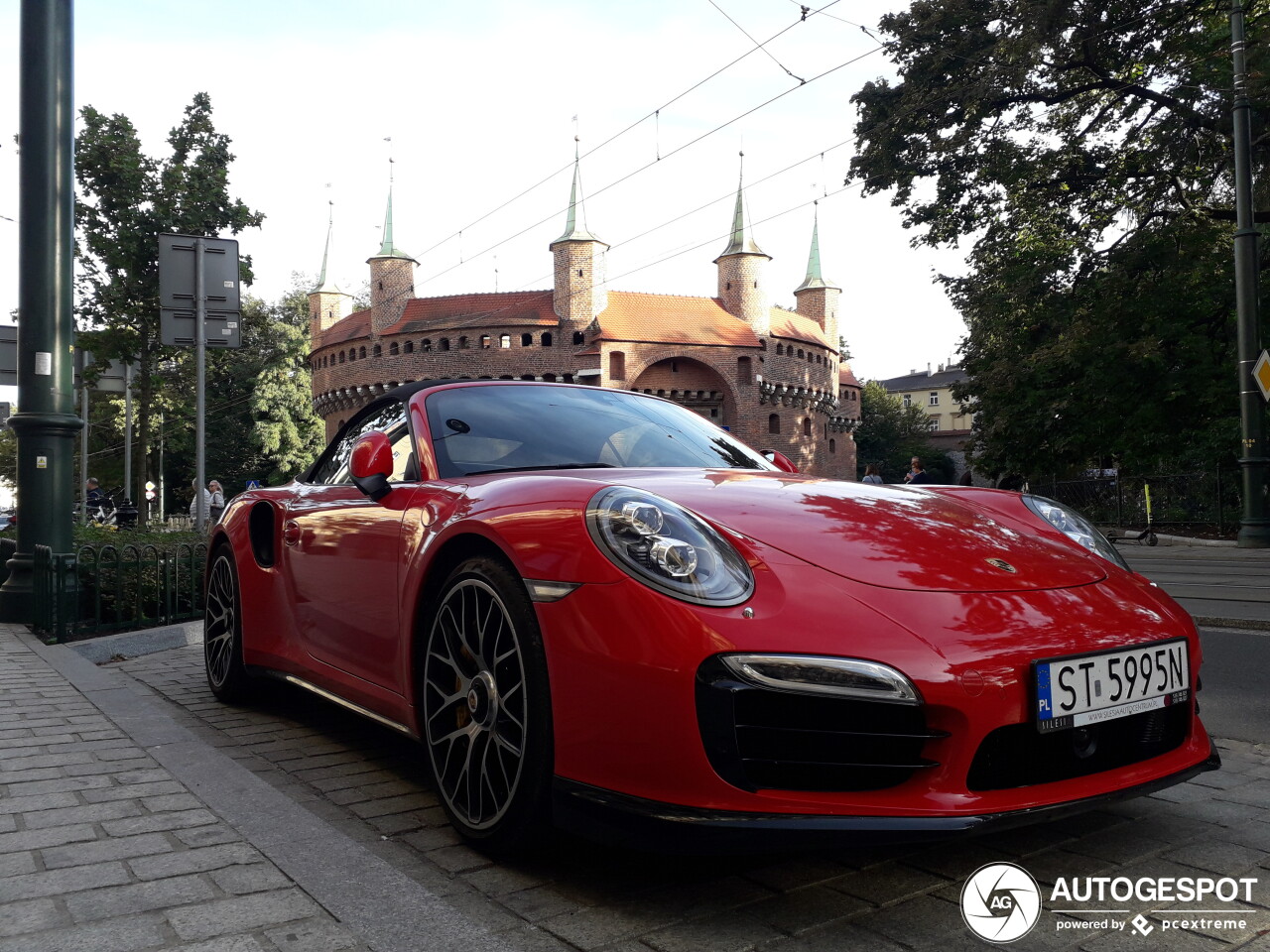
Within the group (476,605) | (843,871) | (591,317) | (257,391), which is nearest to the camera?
(843,871)

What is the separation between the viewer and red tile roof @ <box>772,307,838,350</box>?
206 ft

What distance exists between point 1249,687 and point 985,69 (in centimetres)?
1862

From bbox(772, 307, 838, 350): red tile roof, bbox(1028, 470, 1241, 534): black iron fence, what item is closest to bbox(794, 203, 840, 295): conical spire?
bbox(772, 307, 838, 350): red tile roof

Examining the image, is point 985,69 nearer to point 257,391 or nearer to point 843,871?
point 843,871

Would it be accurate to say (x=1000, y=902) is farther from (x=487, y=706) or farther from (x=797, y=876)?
(x=487, y=706)

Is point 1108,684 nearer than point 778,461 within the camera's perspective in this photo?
Yes

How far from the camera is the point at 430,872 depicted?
2.66 meters

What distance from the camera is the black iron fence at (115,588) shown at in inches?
302

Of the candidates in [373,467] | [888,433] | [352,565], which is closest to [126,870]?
[352,565]

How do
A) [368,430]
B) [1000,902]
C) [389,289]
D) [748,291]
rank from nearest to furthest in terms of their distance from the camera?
[1000,902] < [368,430] < [748,291] < [389,289]

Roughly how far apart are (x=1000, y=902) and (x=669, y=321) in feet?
190

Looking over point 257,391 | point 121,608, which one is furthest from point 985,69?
point 257,391

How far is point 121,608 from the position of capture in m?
7.98

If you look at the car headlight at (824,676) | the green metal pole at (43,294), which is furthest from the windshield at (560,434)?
the green metal pole at (43,294)
